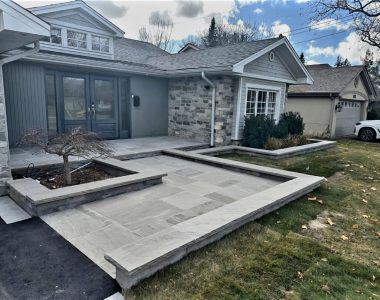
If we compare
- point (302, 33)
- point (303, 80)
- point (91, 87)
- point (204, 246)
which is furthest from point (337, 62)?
point (204, 246)

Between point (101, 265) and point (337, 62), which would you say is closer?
point (101, 265)

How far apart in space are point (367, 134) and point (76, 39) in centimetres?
1448

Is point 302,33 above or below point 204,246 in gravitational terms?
above

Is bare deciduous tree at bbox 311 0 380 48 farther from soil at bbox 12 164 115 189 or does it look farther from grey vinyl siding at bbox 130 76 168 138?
soil at bbox 12 164 115 189

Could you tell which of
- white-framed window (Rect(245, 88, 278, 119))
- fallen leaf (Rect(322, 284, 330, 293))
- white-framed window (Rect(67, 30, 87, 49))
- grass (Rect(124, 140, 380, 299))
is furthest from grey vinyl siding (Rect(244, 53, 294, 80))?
fallen leaf (Rect(322, 284, 330, 293))

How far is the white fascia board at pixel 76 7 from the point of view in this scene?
326 inches

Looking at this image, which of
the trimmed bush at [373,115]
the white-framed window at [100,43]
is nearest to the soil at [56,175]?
the white-framed window at [100,43]

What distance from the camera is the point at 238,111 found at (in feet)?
30.7

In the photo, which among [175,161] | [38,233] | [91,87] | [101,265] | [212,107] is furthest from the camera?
[212,107]

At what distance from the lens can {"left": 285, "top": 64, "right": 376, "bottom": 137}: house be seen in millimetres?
15047

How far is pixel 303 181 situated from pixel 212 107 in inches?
189

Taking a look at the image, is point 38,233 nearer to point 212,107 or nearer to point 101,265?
point 101,265

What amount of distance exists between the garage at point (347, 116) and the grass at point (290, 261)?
1306 cm

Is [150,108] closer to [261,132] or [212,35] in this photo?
[261,132]
